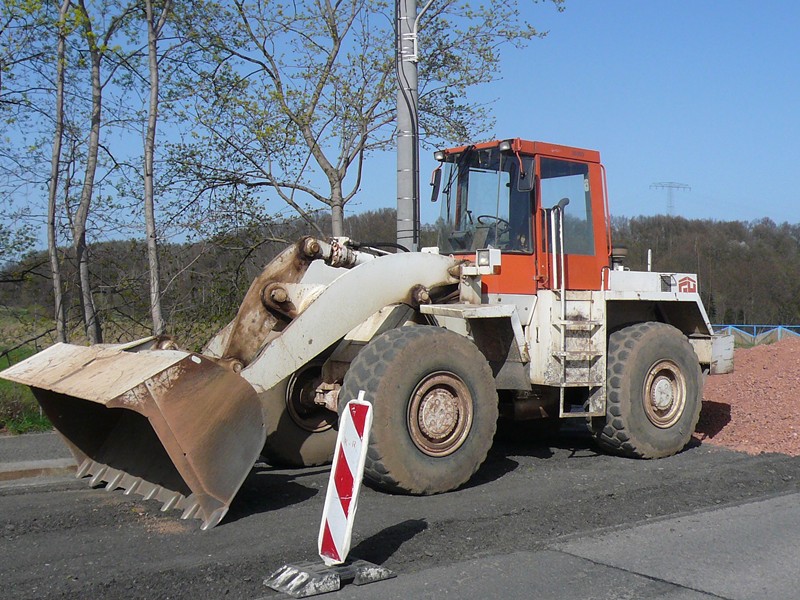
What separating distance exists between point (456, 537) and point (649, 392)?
3.57 m

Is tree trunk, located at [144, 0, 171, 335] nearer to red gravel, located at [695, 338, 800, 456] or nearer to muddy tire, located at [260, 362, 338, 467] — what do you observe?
muddy tire, located at [260, 362, 338, 467]

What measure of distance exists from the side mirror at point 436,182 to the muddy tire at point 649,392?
2.32m

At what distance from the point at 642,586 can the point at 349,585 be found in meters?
1.68

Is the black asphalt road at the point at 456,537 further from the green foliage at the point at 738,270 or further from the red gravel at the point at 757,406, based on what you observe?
the green foliage at the point at 738,270

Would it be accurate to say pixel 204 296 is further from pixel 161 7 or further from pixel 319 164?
pixel 161 7

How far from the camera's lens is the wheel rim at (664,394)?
8602 mm

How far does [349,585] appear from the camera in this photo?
4.91 metres

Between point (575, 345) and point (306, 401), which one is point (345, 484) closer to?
point (306, 401)

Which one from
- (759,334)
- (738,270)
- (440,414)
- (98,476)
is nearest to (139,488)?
(98,476)

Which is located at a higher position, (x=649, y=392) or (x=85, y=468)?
(x=649, y=392)

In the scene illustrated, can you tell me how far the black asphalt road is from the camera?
16.1ft

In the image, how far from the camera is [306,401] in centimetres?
813

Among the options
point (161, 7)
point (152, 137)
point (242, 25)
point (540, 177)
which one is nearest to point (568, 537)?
point (540, 177)

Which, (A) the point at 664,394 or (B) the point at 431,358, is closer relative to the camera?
(B) the point at 431,358
